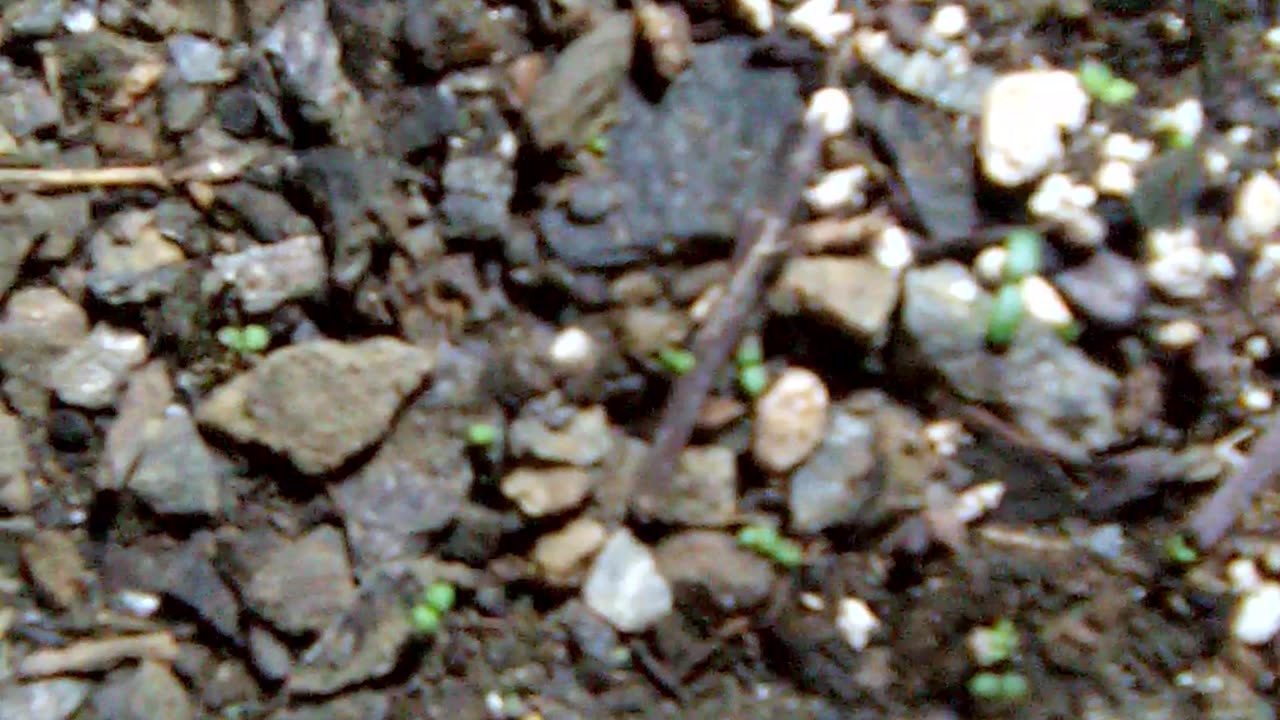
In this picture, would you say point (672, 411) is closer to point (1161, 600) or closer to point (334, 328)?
point (334, 328)

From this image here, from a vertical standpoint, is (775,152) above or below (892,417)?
above

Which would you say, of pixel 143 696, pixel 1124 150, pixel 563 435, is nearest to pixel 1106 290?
pixel 1124 150

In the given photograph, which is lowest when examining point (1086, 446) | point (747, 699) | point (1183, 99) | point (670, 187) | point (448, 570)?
point (747, 699)

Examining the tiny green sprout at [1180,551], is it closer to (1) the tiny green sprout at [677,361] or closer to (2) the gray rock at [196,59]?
(1) the tiny green sprout at [677,361]

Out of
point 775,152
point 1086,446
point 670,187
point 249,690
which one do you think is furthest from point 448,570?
point 1086,446

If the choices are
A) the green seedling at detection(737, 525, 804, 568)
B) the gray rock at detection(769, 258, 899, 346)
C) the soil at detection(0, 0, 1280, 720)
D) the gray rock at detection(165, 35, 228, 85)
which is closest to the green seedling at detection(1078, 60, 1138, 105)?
the soil at detection(0, 0, 1280, 720)

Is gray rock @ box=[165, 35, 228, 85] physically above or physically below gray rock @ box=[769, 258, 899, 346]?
above

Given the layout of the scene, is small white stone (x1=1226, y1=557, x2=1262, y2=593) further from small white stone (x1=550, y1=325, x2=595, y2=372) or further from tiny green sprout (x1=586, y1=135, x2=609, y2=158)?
tiny green sprout (x1=586, y1=135, x2=609, y2=158)
